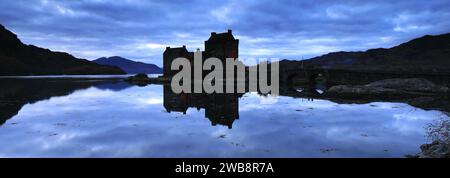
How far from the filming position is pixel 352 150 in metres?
16.1

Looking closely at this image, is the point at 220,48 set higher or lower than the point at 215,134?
higher

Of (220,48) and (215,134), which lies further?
(220,48)

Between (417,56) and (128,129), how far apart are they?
205257 millimetres

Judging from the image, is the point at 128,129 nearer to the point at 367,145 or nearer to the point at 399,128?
the point at 367,145

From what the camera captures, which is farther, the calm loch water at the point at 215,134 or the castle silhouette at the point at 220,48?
the castle silhouette at the point at 220,48

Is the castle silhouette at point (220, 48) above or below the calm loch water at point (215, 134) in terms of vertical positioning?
above

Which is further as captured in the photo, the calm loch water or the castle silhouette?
the castle silhouette

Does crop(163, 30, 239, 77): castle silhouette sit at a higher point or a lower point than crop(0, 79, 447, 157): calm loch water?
higher
